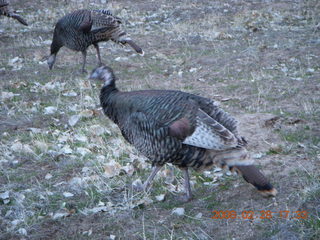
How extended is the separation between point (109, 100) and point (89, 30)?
14.2 feet

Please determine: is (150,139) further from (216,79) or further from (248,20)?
(248,20)

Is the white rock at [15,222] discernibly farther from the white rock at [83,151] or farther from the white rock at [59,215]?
the white rock at [83,151]

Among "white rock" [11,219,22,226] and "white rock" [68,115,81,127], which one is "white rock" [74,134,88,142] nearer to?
"white rock" [68,115,81,127]

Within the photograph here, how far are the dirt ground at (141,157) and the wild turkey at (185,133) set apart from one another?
0.33 metres

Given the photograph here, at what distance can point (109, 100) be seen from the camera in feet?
13.2

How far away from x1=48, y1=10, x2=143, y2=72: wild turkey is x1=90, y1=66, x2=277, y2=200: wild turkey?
4484 mm

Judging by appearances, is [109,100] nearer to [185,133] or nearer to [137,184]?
[137,184]

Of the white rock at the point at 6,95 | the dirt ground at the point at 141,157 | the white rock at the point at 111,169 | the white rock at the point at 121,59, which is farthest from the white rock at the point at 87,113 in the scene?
A: the white rock at the point at 121,59

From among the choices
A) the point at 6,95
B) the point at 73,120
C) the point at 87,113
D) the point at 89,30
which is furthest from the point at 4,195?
the point at 89,30

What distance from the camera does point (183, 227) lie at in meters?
3.39

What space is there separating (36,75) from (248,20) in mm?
5371

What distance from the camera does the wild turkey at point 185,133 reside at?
11.3 feet

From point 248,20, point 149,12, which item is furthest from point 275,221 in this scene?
point 149,12

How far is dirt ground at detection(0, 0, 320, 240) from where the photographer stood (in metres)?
3.43
